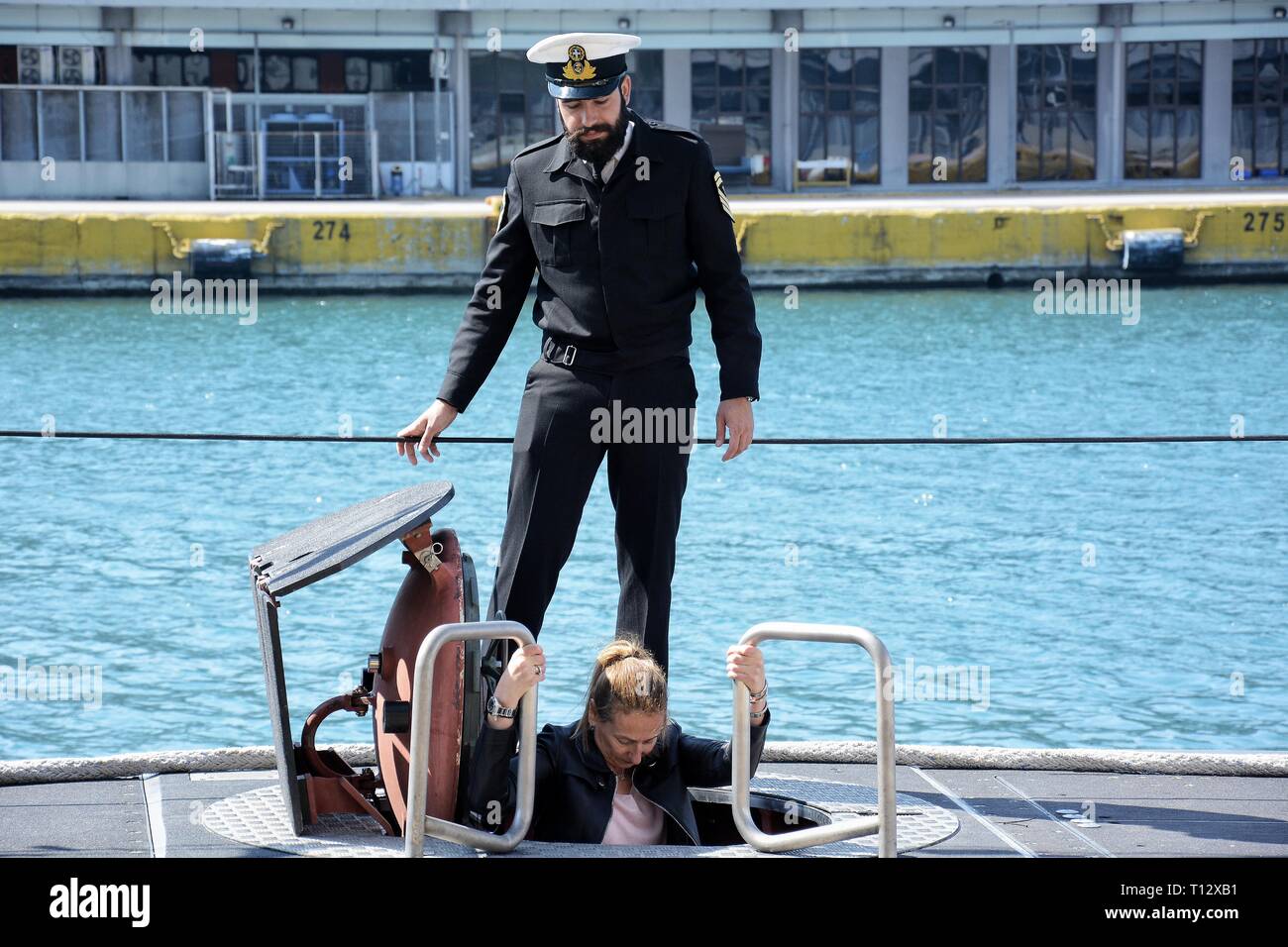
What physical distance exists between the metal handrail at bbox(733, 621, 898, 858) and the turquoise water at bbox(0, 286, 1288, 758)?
6.24 m

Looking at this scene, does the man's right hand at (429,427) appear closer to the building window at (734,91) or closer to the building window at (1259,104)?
the building window at (734,91)

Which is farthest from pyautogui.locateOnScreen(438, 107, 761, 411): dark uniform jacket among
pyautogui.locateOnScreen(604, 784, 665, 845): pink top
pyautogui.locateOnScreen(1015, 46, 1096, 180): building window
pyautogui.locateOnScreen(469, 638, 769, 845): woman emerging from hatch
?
pyautogui.locateOnScreen(1015, 46, 1096, 180): building window

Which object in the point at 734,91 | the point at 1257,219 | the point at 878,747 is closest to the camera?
the point at 878,747

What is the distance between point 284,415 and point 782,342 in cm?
690

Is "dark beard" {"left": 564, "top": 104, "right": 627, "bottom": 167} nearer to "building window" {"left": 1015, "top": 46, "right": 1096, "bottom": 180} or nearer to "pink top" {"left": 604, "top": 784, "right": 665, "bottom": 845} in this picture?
"pink top" {"left": 604, "top": 784, "right": 665, "bottom": 845}

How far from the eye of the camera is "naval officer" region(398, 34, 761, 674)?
4.21 meters

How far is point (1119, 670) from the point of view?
448 inches

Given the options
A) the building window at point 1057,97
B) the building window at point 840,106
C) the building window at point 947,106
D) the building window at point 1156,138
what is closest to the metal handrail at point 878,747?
the building window at point 840,106

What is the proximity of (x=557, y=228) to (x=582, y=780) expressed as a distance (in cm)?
130

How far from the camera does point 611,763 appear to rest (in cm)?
381

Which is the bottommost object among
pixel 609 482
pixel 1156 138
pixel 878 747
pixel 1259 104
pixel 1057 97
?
pixel 878 747

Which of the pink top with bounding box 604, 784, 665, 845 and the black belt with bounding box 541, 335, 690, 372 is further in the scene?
the black belt with bounding box 541, 335, 690, 372

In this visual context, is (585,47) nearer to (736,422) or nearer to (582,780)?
(736,422)

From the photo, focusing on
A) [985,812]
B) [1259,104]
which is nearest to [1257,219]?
[1259,104]
